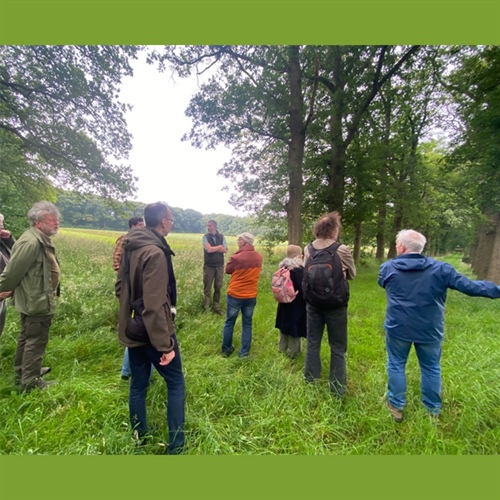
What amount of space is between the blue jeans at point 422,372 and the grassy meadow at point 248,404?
17 centimetres

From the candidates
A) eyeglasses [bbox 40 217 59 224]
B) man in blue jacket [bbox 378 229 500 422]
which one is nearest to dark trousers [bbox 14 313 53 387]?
eyeglasses [bbox 40 217 59 224]

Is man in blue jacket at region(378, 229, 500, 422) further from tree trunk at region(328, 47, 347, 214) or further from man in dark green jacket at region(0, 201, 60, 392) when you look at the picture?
tree trunk at region(328, 47, 347, 214)

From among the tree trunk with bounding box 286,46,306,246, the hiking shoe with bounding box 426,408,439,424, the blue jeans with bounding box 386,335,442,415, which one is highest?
the tree trunk with bounding box 286,46,306,246

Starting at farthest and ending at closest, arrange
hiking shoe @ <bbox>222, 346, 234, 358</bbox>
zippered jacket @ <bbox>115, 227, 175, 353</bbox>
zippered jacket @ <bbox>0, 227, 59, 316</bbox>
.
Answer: hiking shoe @ <bbox>222, 346, 234, 358</bbox>, zippered jacket @ <bbox>0, 227, 59, 316</bbox>, zippered jacket @ <bbox>115, 227, 175, 353</bbox>

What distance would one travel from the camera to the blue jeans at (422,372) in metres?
2.39

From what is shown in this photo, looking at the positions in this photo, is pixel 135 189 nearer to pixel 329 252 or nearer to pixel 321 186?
pixel 321 186

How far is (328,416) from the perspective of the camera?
2393 mm

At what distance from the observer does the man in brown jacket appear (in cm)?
180

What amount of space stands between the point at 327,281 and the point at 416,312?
90 centimetres

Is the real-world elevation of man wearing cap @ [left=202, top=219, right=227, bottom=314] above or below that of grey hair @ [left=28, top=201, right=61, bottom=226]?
below

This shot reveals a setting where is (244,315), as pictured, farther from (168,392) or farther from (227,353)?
(168,392)

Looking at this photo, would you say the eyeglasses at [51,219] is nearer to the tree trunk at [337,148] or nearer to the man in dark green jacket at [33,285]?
the man in dark green jacket at [33,285]

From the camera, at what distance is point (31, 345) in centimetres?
267

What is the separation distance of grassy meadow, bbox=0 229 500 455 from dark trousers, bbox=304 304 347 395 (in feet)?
0.56
